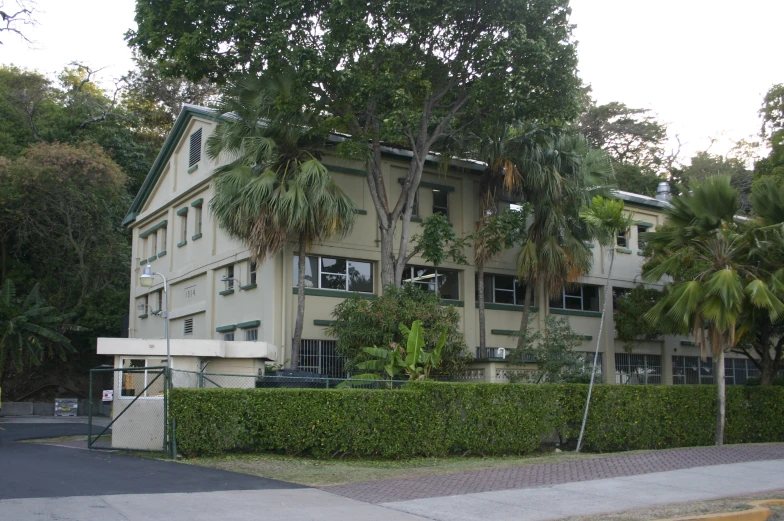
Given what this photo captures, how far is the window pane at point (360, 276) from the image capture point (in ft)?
84.3

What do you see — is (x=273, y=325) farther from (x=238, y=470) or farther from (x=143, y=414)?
(x=238, y=470)

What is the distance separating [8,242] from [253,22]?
23677mm

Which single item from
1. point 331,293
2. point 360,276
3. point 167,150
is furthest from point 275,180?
point 167,150

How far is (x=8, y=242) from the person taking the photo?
3919 centimetres

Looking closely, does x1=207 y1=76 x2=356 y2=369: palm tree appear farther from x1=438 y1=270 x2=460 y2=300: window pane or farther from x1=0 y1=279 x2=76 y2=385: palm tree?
x1=0 y1=279 x2=76 y2=385: palm tree

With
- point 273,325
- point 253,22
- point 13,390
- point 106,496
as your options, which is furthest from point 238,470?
point 13,390

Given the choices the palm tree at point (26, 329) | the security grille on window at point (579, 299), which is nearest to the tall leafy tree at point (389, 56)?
the security grille on window at point (579, 299)

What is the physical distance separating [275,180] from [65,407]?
20633mm

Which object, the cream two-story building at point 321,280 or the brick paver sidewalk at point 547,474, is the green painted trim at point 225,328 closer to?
the cream two-story building at point 321,280

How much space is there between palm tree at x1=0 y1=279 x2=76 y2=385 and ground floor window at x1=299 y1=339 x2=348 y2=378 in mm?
15861

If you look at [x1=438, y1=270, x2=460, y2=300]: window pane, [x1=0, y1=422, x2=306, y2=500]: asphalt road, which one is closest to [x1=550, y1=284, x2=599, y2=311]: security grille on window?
[x1=438, y1=270, x2=460, y2=300]: window pane

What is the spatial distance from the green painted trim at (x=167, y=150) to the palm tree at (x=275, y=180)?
2719mm

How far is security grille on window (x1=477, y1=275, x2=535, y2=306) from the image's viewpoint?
93.8ft

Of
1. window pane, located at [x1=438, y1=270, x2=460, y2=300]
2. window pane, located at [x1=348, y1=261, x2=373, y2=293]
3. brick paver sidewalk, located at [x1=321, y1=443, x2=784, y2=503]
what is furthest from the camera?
window pane, located at [x1=438, y1=270, x2=460, y2=300]
